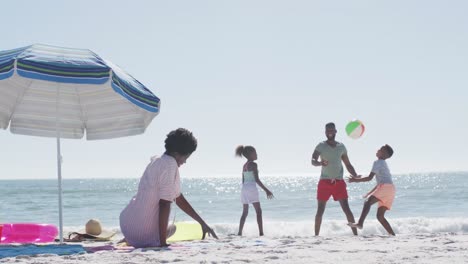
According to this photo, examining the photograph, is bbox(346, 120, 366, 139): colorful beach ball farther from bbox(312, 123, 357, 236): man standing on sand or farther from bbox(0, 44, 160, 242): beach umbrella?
bbox(0, 44, 160, 242): beach umbrella

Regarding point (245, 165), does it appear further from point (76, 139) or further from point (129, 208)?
point (129, 208)

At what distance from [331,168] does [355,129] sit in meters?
1.06

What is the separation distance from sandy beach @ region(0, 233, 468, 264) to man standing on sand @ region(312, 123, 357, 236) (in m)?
2.18

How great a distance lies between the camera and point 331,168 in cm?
838

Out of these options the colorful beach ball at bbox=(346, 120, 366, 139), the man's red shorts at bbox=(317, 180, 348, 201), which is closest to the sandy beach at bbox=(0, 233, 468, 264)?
the man's red shorts at bbox=(317, 180, 348, 201)

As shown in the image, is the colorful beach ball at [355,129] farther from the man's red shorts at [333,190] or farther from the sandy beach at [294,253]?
the sandy beach at [294,253]

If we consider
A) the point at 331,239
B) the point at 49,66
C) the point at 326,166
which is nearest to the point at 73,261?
the point at 49,66

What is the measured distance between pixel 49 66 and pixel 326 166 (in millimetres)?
4382

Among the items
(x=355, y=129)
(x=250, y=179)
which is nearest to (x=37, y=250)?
(x=250, y=179)

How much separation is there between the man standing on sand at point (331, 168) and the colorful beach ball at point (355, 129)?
27.6 inches

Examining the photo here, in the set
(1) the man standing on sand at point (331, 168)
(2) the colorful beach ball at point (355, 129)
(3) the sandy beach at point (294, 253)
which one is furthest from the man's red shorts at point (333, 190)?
(3) the sandy beach at point (294, 253)

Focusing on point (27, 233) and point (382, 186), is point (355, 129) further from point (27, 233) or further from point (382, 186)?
point (27, 233)

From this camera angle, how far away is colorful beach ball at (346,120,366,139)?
9.11 m

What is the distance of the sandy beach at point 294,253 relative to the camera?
4824 millimetres
